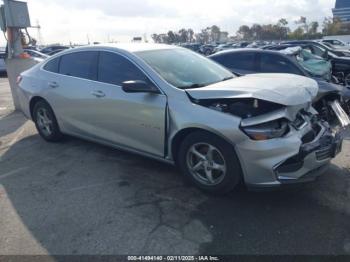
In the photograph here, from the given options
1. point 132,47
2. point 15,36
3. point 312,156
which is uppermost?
point 132,47

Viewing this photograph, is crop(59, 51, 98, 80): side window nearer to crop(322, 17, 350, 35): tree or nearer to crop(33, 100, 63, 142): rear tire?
crop(33, 100, 63, 142): rear tire

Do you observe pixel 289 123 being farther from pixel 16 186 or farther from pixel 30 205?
pixel 16 186

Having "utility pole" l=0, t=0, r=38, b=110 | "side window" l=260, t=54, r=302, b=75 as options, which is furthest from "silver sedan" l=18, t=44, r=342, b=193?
"utility pole" l=0, t=0, r=38, b=110

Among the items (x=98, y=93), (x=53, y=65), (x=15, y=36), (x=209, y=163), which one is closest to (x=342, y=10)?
(x=15, y=36)

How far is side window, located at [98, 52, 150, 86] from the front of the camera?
165 inches

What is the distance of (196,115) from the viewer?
11.6 ft

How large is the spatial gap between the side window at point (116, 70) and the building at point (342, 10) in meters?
77.8

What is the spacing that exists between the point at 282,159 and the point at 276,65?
447 centimetres

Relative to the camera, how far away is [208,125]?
135 inches

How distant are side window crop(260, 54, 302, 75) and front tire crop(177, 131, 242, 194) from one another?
4.18m

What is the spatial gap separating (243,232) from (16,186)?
2.85 meters

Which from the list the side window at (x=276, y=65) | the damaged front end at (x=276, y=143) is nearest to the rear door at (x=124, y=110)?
the damaged front end at (x=276, y=143)

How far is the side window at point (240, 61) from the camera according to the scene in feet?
24.6

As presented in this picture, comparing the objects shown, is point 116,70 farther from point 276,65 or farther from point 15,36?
point 15,36
